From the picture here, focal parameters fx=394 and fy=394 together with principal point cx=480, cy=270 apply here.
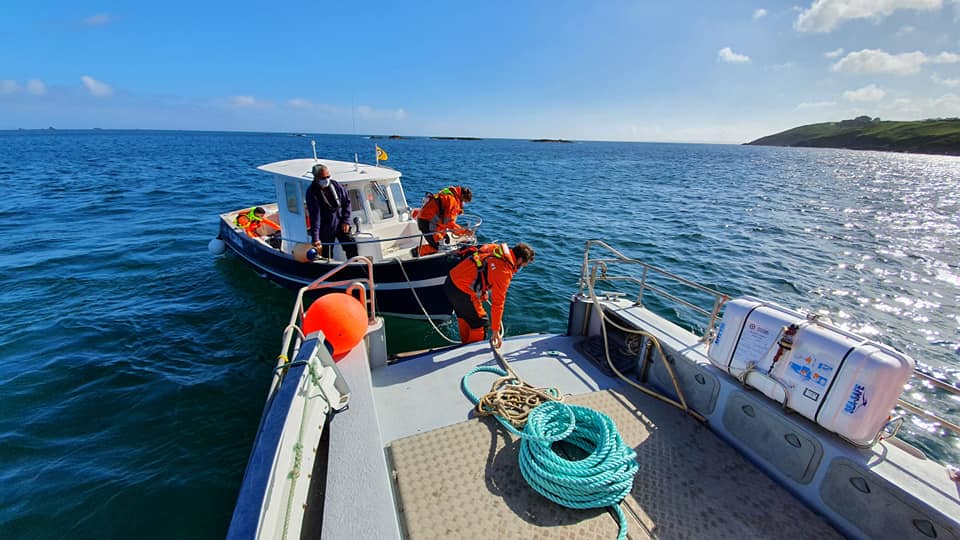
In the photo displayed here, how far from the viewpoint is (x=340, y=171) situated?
28.5 feet

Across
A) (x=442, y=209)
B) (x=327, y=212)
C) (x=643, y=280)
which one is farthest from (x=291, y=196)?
(x=643, y=280)

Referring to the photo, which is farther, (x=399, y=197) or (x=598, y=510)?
(x=399, y=197)

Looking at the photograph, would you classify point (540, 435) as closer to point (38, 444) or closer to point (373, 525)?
point (373, 525)

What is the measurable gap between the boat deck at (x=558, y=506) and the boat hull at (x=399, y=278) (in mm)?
3501

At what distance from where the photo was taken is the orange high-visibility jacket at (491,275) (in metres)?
4.58

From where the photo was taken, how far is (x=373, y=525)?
2.06 meters

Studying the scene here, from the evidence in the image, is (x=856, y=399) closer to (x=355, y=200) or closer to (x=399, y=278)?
(x=399, y=278)

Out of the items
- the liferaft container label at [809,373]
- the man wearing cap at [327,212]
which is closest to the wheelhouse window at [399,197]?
the man wearing cap at [327,212]

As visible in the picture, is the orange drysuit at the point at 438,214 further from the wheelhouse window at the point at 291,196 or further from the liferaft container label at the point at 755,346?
the liferaft container label at the point at 755,346

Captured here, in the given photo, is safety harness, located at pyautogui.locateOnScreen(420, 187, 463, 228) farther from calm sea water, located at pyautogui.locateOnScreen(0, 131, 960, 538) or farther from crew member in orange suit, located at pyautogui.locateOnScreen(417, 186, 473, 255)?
calm sea water, located at pyautogui.locateOnScreen(0, 131, 960, 538)

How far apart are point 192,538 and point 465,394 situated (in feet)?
9.89

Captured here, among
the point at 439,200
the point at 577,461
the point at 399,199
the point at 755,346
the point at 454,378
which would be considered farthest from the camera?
the point at 399,199

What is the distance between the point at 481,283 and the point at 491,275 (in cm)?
35

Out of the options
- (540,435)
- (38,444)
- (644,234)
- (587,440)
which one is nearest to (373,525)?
(540,435)
